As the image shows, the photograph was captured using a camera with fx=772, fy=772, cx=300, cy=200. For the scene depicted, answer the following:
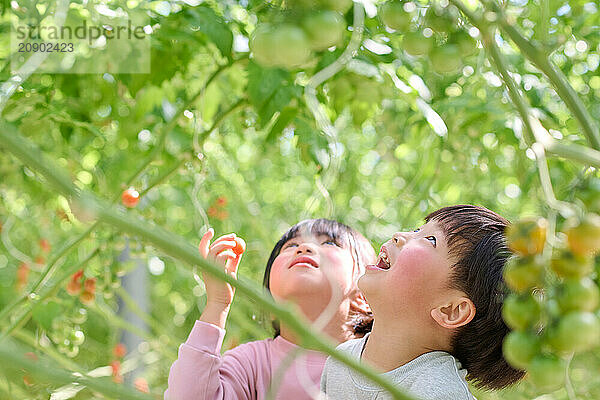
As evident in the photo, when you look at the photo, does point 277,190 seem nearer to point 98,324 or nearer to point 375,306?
point 98,324

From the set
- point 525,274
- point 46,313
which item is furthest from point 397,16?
point 46,313

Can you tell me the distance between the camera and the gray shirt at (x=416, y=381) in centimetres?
104

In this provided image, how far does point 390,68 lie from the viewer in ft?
4.50

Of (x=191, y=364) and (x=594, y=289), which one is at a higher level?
(x=594, y=289)

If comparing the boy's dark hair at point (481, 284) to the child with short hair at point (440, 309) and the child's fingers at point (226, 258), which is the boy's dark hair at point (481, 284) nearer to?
the child with short hair at point (440, 309)

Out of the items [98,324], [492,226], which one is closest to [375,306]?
[492,226]

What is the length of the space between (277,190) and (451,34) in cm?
245

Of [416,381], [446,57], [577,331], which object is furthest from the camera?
[416,381]

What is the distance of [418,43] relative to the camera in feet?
2.01

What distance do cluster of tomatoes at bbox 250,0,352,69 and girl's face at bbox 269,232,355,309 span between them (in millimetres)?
754

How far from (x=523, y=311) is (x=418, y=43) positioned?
0.24 metres

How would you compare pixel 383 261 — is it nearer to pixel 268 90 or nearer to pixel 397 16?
pixel 268 90

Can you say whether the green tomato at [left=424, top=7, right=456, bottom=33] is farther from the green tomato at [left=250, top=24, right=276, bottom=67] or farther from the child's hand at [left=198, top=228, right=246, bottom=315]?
the child's hand at [left=198, top=228, right=246, bottom=315]

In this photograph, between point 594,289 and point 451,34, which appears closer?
point 594,289
